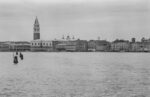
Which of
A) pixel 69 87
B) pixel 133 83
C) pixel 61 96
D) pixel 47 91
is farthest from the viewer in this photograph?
pixel 133 83

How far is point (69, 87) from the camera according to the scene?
25.6m


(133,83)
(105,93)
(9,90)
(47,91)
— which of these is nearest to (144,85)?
(133,83)

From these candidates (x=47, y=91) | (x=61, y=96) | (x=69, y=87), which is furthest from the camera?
(x=69, y=87)

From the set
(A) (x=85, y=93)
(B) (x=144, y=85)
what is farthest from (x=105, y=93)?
(B) (x=144, y=85)

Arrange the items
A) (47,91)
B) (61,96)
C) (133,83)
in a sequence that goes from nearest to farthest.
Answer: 1. (61,96)
2. (47,91)
3. (133,83)

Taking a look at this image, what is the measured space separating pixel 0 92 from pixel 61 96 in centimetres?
375

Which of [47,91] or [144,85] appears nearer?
[47,91]

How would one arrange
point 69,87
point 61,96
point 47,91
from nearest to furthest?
point 61,96 → point 47,91 → point 69,87

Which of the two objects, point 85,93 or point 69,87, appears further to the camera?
point 69,87

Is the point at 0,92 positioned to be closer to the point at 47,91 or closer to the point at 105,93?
the point at 47,91

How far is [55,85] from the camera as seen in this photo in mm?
26703

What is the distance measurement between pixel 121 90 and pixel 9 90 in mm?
6624

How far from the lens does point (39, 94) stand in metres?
22.6

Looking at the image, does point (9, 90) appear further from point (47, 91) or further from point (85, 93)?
point (85, 93)
